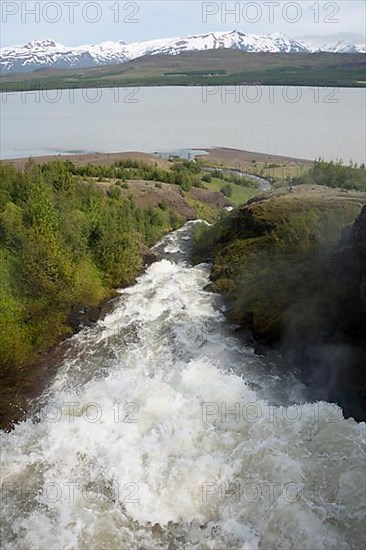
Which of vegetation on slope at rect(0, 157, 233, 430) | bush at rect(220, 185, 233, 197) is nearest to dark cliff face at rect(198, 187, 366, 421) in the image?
vegetation on slope at rect(0, 157, 233, 430)

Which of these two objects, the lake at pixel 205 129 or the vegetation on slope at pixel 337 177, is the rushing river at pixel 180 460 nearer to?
the vegetation on slope at pixel 337 177

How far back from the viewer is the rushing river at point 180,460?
19.3 metres

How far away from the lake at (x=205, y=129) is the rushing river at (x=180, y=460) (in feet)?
245

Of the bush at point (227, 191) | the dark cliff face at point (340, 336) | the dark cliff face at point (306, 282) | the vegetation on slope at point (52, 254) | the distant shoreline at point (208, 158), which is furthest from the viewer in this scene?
the distant shoreline at point (208, 158)

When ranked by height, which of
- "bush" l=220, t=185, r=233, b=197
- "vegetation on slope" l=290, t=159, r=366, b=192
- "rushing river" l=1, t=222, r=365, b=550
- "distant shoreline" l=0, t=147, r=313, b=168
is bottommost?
"rushing river" l=1, t=222, r=365, b=550

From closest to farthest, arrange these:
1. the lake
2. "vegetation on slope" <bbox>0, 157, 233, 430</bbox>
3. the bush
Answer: "vegetation on slope" <bbox>0, 157, 233, 430</bbox> < the bush < the lake

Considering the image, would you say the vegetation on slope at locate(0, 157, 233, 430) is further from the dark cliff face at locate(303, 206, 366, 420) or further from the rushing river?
the dark cliff face at locate(303, 206, 366, 420)

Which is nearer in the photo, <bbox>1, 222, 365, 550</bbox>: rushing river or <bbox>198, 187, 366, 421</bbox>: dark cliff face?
<bbox>1, 222, 365, 550</bbox>: rushing river

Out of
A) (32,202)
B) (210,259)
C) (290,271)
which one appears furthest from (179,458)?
(210,259)

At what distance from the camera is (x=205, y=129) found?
467 ft

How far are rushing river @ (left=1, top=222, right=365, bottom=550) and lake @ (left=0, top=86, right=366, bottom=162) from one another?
74584 millimetres

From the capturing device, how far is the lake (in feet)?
367

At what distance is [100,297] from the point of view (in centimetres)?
4028

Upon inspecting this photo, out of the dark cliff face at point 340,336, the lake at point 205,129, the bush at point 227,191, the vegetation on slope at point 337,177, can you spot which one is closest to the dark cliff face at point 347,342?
the dark cliff face at point 340,336
